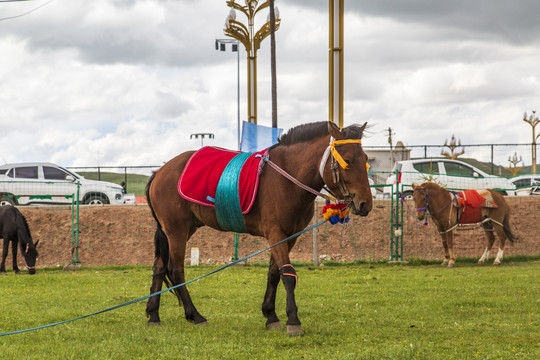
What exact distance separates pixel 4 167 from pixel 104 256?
694cm

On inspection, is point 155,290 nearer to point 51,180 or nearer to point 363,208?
point 363,208

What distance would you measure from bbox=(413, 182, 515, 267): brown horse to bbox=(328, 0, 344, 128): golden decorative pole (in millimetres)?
4392

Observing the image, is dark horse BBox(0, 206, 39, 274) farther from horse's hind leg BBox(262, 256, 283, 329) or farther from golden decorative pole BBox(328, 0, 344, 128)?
horse's hind leg BBox(262, 256, 283, 329)

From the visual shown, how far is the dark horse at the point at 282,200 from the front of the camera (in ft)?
20.7

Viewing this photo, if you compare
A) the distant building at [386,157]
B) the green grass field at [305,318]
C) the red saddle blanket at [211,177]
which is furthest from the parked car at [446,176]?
the red saddle blanket at [211,177]

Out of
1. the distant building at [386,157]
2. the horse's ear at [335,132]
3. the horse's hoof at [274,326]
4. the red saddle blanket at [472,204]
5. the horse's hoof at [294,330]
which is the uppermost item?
the distant building at [386,157]

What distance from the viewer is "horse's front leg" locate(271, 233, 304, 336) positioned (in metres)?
6.42

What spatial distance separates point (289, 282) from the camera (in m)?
6.40

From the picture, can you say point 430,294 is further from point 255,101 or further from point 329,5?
point 255,101

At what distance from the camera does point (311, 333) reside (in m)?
6.59

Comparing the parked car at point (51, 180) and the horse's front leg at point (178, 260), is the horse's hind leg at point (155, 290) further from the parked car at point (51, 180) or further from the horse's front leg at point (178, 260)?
the parked car at point (51, 180)

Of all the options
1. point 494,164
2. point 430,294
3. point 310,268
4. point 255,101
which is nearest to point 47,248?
point 255,101

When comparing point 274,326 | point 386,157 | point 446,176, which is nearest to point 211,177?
point 274,326

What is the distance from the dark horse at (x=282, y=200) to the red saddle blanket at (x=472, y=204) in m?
9.64
